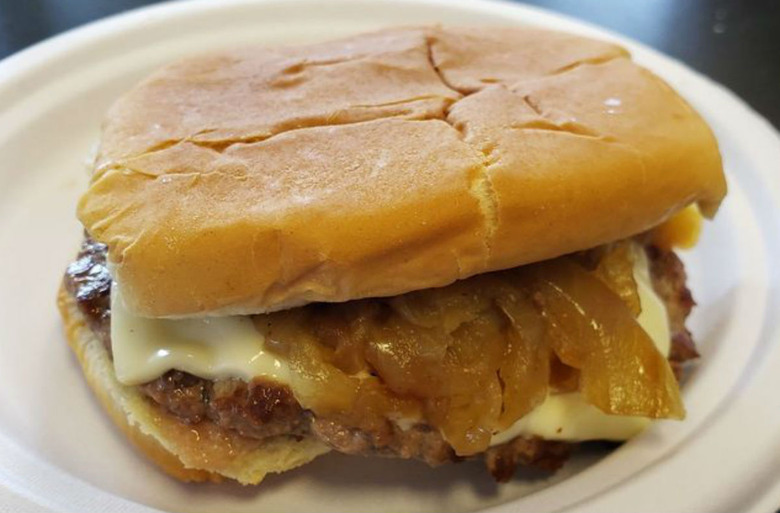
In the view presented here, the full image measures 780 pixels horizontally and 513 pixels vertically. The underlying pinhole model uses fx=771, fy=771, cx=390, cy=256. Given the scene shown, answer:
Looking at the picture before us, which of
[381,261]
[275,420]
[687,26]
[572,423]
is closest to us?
[381,261]

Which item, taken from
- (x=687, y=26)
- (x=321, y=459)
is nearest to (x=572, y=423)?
(x=321, y=459)

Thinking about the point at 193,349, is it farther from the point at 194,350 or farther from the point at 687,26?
the point at 687,26

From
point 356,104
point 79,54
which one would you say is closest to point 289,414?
point 356,104

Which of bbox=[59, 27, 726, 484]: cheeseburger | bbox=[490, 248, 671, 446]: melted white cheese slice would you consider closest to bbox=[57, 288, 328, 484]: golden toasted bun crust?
bbox=[59, 27, 726, 484]: cheeseburger

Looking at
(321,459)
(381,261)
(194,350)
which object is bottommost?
(321,459)

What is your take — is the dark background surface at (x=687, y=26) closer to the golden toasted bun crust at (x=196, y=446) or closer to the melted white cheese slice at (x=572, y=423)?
the golden toasted bun crust at (x=196, y=446)

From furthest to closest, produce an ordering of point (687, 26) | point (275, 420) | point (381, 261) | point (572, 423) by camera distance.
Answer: point (687, 26)
point (572, 423)
point (275, 420)
point (381, 261)
